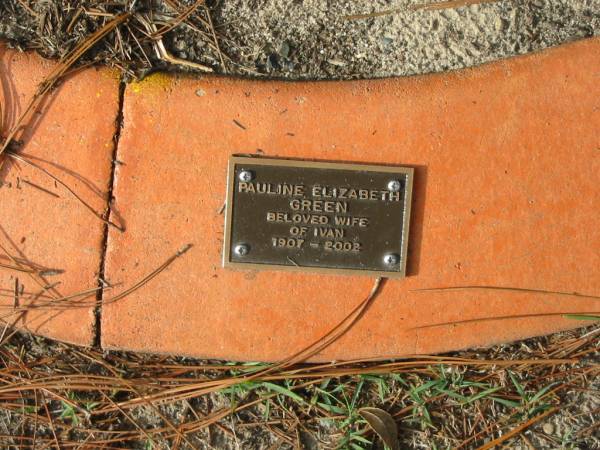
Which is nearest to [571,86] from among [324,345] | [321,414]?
[324,345]

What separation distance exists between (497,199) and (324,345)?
0.75 meters

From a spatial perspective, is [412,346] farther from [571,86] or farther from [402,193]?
[571,86]

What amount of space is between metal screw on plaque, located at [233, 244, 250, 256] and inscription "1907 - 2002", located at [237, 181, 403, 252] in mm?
110

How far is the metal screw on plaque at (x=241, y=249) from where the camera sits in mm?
1907

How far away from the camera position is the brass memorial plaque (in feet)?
6.24

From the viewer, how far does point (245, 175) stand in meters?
1.90

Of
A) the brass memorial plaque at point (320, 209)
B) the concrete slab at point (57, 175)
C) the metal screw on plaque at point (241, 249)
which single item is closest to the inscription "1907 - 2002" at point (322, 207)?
the brass memorial plaque at point (320, 209)

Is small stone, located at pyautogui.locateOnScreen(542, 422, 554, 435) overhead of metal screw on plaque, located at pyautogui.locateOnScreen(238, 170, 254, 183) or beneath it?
beneath

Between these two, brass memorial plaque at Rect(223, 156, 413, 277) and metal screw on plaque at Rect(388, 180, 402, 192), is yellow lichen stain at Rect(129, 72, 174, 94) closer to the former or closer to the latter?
brass memorial plaque at Rect(223, 156, 413, 277)

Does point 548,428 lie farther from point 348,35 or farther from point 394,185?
point 348,35

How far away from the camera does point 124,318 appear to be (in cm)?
198

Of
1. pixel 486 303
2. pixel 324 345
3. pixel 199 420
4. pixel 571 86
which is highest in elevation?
pixel 571 86

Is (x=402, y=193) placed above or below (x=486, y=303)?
above

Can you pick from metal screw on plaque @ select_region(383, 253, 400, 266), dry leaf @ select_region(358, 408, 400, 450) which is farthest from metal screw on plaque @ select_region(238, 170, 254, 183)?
dry leaf @ select_region(358, 408, 400, 450)
